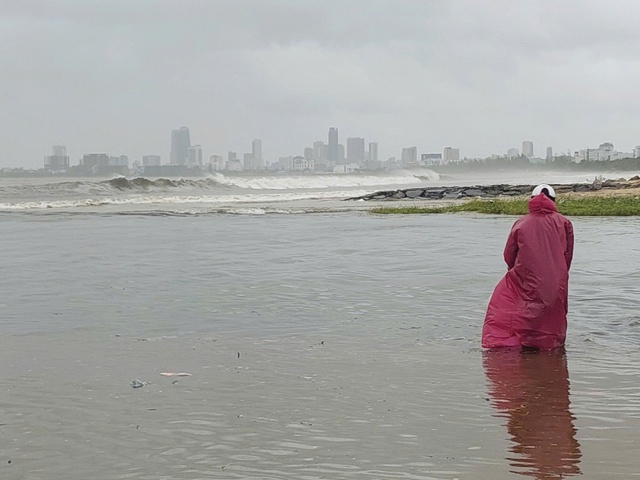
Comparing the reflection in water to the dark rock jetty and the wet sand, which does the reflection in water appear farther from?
the dark rock jetty

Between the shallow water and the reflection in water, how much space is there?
0.06ft

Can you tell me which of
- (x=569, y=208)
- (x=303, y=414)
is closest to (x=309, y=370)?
(x=303, y=414)

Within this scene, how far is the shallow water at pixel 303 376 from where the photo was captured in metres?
4.95

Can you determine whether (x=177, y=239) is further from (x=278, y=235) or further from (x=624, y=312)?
(x=624, y=312)

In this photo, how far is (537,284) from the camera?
25.6 feet

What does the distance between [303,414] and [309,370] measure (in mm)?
1320

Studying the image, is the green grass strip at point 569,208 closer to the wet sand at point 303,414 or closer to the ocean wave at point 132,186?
the wet sand at point 303,414

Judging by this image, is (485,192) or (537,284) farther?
(485,192)

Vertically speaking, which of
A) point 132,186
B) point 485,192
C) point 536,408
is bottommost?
point 536,408

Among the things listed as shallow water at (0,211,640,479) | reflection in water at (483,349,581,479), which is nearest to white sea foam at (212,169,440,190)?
shallow water at (0,211,640,479)

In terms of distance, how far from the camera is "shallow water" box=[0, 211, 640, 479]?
495cm

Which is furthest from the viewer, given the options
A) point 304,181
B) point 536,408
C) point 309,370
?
point 304,181

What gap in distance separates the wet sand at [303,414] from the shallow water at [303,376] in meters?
0.02

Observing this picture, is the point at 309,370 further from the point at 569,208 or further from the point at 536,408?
the point at 569,208
